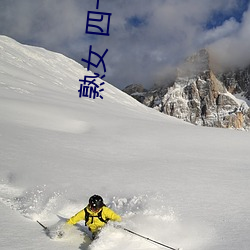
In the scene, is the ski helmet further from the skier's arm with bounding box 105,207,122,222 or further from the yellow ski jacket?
the skier's arm with bounding box 105,207,122,222

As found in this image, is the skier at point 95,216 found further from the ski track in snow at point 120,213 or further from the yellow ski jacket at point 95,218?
the ski track in snow at point 120,213

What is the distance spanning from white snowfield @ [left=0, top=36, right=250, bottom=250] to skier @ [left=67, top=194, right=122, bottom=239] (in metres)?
0.24

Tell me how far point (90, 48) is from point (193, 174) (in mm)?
9004

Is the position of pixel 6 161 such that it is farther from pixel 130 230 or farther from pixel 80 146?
pixel 130 230

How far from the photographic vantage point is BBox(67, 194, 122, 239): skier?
18.4 ft

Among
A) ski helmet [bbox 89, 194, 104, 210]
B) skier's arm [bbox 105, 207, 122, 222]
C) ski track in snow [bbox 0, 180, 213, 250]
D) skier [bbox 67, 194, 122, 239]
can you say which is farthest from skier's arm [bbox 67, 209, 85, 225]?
skier's arm [bbox 105, 207, 122, 222]

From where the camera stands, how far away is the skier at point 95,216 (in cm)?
561

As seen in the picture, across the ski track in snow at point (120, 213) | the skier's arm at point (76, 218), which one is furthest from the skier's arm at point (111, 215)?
the skier's arm at point (76, 218)

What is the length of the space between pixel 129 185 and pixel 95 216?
2320mm

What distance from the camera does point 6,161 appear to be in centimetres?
940

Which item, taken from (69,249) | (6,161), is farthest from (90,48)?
(69,249)

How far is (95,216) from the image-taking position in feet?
18.8

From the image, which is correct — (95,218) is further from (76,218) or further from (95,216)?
(76,218)

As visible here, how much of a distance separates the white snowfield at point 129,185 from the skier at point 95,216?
0.78 ft
